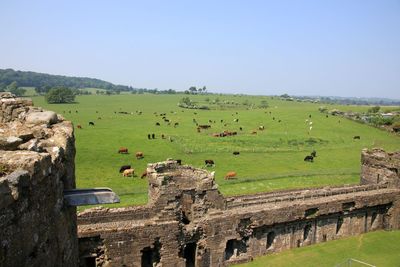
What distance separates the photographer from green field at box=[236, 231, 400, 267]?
23.2 meters

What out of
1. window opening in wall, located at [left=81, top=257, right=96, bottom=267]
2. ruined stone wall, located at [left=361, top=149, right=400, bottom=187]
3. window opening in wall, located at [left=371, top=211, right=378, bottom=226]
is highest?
ruined stone wall, located at [left=361, top=149, right=400, bottom=187]

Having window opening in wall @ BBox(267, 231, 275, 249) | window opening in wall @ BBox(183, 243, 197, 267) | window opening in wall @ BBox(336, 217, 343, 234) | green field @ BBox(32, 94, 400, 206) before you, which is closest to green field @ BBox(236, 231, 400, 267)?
window opening in wall @ BBox(267, 231, 275, 249)

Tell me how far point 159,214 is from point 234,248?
5.65 meters

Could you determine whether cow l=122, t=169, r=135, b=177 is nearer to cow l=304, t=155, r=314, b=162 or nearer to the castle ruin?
the castle ruin

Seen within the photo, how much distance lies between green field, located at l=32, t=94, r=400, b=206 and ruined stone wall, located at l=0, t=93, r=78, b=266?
23609mm

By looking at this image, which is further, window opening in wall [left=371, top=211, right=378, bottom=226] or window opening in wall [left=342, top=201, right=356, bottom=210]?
window opening in wall [left=371, top=211, right=378, bottom=226]

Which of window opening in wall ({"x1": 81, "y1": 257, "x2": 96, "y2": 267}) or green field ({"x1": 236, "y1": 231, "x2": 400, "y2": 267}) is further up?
window opening in wall ({"x1": 81, "y1": 257, "x2": 96, "y2": 267})

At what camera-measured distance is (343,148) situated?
211 feet

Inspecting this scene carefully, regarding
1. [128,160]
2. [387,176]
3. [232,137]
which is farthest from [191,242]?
[232,137]

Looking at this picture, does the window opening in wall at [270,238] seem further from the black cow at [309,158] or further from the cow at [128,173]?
the black cow at [309,158]

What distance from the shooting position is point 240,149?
5944 cm

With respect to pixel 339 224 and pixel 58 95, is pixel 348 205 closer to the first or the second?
pixel 339 224

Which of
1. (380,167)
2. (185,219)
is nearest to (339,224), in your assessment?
(380,167)

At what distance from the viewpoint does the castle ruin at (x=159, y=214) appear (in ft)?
19.8
